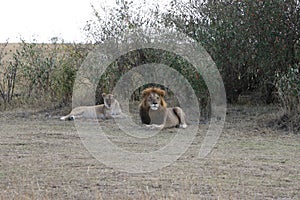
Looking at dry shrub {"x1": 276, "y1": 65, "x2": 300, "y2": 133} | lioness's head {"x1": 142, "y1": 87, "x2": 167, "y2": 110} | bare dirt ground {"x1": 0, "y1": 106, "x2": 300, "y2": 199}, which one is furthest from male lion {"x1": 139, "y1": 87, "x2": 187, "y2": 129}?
dry shrub {"x1": 276, "y1": 65, "x2": 300, "y2": 133}

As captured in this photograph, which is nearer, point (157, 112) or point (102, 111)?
point (157, 112)

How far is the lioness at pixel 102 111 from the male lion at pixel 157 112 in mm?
1920

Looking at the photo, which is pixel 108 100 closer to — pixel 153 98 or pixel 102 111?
pixel 102 111

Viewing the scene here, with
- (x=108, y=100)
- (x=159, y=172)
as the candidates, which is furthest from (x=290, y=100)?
(x=159, y=172)

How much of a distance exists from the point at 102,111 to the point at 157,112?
7.84 ft

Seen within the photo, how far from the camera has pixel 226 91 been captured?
1435 centimetres

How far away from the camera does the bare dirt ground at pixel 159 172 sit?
5.72 meters

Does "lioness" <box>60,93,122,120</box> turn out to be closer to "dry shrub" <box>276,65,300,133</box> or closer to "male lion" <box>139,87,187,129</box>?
"male lion" <box>139,87,187,129</box>

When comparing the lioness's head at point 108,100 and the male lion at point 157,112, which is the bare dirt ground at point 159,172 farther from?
the lioness's head at point 108,100

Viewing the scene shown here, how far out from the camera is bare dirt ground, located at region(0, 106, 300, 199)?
5719 mm

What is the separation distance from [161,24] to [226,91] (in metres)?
2.26

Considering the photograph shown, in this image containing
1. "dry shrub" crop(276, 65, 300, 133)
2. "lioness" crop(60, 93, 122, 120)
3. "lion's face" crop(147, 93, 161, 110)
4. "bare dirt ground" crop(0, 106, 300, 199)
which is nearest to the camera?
"bare dirt ground" crop(0, 106, 300, 199)

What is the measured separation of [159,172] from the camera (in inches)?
267

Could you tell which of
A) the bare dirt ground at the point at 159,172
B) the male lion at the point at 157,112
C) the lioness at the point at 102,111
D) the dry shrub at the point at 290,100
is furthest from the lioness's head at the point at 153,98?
the dry shrub at the point at 290,100
